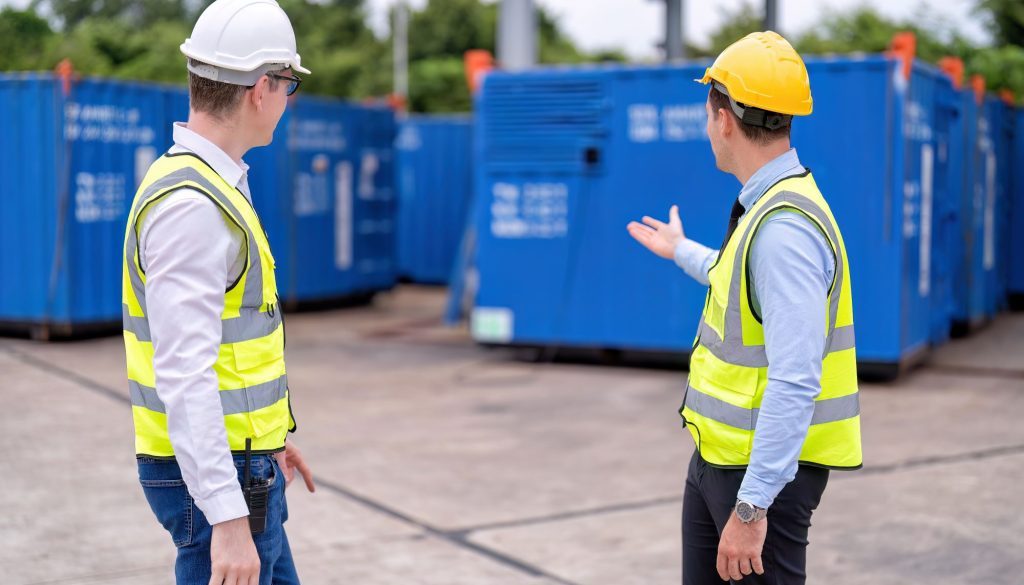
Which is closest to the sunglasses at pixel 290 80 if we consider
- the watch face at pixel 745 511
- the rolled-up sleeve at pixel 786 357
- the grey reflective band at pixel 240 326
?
the grey reflective band at pixel 240 326

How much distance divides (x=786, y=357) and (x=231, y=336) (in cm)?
114

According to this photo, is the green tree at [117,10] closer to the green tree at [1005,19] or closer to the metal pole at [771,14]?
the metal pole at [771,14]

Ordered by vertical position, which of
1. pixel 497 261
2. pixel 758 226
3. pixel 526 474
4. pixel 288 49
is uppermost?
pixel 288 49

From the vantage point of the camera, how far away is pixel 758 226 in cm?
272

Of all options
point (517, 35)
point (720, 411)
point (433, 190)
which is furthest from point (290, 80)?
point (433, 190)

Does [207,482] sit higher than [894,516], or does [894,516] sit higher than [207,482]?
[207,482]

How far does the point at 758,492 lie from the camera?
2645 millimetres

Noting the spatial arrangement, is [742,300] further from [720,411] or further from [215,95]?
[215,95]

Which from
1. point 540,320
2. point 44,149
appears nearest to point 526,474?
point 540,320

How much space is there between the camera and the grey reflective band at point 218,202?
245 centimetres

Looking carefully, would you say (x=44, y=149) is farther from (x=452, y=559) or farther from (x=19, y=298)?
(x=452, y=559)

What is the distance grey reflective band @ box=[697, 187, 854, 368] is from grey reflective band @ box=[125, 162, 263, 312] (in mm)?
1030

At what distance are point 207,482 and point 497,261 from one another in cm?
870

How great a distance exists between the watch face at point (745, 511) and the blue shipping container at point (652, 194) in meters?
7.31
